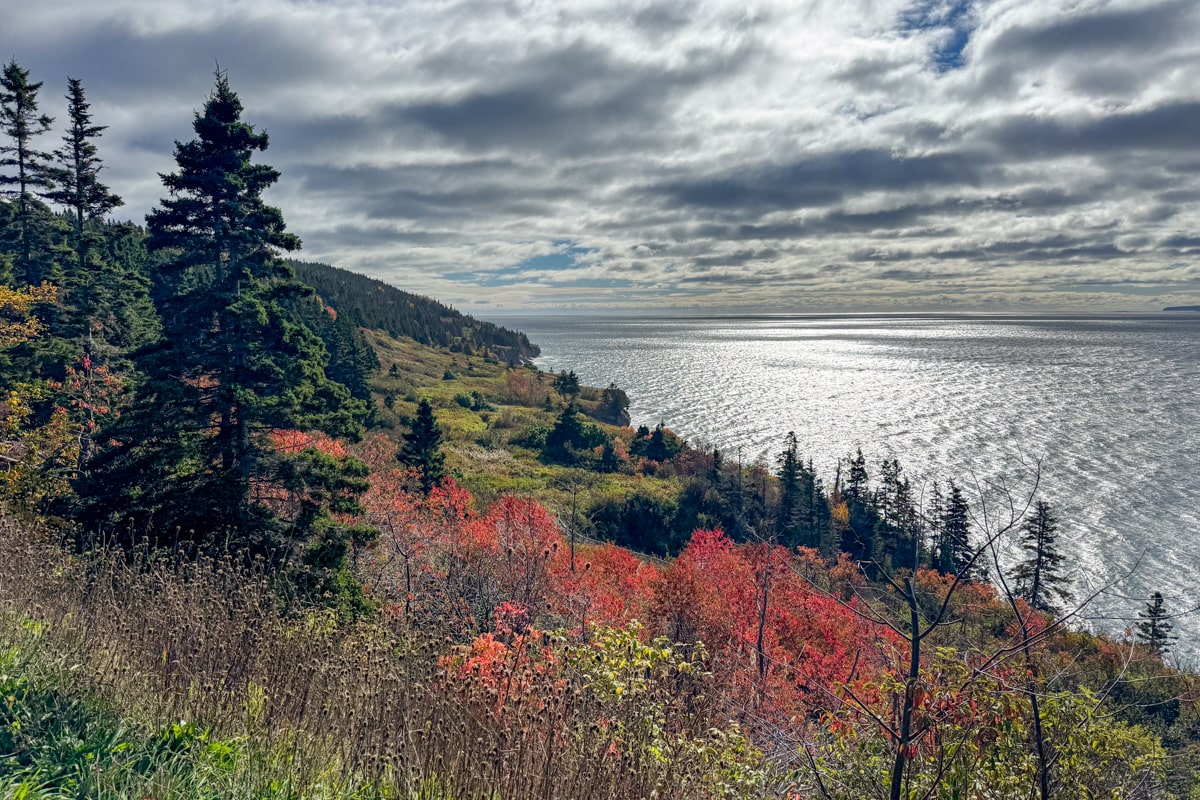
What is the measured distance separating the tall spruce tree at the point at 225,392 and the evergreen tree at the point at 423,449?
96.4 feet

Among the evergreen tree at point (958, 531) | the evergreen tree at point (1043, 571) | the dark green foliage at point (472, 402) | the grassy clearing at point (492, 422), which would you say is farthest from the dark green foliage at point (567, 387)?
the evergreen tree at point (958, 531)

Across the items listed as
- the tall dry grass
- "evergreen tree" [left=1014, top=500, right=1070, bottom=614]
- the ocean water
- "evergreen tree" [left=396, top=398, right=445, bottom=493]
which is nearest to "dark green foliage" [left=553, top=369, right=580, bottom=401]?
the ocean water

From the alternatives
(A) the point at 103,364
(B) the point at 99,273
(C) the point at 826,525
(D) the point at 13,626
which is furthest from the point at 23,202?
(C) the point at 826,525

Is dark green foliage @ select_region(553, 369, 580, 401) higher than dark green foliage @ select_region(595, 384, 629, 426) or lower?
higher

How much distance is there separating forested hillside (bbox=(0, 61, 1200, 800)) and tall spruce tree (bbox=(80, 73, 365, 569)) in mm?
73

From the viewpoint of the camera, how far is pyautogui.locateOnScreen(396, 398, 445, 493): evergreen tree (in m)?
44.3

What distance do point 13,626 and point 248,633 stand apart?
221 cm

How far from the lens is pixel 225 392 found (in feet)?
44.0

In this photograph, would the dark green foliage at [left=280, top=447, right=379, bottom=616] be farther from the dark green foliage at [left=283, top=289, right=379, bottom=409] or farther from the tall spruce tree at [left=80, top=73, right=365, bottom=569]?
the dark green foliage at [left=283, top=289, right=379, bottom=409]

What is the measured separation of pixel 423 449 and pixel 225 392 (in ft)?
105

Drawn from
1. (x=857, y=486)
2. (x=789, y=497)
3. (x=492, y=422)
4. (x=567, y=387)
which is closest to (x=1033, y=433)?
(x=857, y=486)

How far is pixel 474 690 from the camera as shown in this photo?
15.0 ft

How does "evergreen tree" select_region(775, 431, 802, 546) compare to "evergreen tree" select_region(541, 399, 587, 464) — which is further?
"evergreen tree" select_region(541, 399, 587, 464)

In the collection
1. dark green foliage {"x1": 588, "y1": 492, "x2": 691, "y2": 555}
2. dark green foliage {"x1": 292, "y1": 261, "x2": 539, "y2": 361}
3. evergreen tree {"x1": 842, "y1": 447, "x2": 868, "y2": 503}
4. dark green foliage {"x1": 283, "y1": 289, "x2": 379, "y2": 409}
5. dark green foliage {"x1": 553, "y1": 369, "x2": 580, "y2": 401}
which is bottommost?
dark green foliage {"x1": 588, "y1": 492, "x2": 691, "y2": 555}
